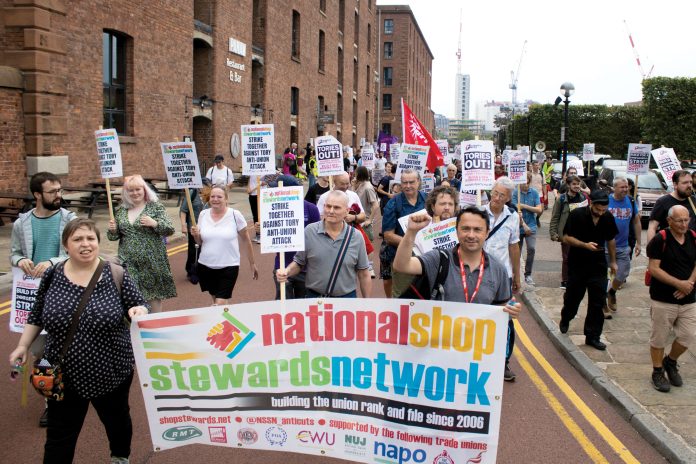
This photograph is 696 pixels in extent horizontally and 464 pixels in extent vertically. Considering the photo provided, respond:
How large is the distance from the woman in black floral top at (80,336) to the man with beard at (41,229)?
1.60 meters

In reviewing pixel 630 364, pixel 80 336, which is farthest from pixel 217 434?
pixel 630 364

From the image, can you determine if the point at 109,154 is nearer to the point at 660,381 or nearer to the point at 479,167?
the point at 479,167

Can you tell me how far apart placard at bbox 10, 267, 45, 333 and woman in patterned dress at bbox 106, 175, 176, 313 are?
899mm

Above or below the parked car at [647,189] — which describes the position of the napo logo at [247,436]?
below

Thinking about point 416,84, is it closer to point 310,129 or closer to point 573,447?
point 310,129

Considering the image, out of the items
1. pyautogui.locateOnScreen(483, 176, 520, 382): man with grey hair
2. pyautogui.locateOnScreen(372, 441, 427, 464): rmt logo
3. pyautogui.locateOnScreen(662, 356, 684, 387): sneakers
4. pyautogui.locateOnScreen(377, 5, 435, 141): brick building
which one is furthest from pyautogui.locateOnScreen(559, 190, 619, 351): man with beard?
pyautogui.locateOnScreen(377, 5, 435, 141): brick building

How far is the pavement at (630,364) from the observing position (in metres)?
5.21

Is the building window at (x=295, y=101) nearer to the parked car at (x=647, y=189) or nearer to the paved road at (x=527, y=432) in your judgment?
the parked car at (x=647, y=189)

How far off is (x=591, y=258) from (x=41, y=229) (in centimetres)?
566

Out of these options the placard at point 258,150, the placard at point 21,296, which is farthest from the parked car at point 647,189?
the placard at point 21,296

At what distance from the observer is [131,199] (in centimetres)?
621

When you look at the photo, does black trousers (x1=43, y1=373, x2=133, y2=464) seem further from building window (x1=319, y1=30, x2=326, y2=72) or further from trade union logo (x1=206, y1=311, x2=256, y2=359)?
building window (x1=319, y1=30, x2=326, y2=72)

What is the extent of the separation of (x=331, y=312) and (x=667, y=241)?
3.80m

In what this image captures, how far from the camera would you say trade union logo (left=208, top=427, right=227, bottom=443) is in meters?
4.20
